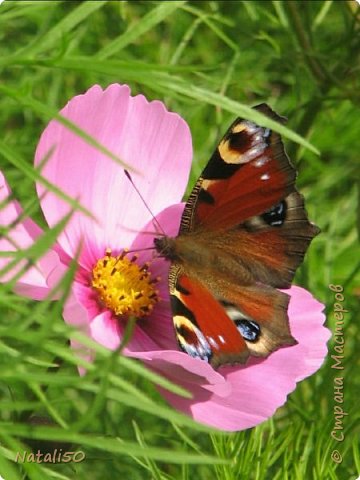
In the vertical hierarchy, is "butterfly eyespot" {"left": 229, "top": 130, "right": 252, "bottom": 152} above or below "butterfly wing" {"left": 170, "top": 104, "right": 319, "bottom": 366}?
above

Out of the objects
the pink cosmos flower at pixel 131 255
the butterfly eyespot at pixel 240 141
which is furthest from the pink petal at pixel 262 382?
the butterfly eyespot at pixel 240 141

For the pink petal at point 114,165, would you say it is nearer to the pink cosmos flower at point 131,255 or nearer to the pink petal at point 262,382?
the pink cosmos flower at point 131,255

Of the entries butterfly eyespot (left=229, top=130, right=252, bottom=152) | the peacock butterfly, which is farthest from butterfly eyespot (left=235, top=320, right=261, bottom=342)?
butterfly eyespot (left=229, top=130, right=252, bottom=152)

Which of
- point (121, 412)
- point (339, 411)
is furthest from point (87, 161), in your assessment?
point (121, 412)

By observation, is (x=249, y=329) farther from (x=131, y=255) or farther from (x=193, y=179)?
(x=193, y=179)

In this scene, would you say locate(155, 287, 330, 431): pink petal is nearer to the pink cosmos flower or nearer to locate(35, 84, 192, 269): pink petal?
the pink cosmos flower
